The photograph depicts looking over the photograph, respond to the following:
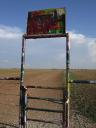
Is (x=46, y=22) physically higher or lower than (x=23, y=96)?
higher

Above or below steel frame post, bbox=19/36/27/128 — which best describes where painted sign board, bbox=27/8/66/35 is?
above

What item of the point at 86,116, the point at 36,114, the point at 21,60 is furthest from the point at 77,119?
the point at 21,60

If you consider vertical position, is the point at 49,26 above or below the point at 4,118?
above

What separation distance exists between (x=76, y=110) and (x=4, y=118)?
3.14m

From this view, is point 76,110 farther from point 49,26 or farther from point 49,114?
point 49,26

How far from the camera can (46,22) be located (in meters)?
10.7

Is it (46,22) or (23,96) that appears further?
(23,96)

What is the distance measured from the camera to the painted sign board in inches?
409

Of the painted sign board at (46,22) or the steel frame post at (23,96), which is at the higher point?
the painted sign board at (46,22)

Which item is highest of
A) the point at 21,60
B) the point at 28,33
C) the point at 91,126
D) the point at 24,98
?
the point at 28,33

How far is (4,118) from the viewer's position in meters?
13.5

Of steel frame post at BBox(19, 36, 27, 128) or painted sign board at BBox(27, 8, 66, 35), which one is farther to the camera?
steel frame post at BBox(19, 36, 27, 128)

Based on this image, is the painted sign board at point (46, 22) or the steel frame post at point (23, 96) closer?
the painted sign board at point (46, 22)

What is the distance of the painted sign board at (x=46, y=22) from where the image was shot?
1040 cm
